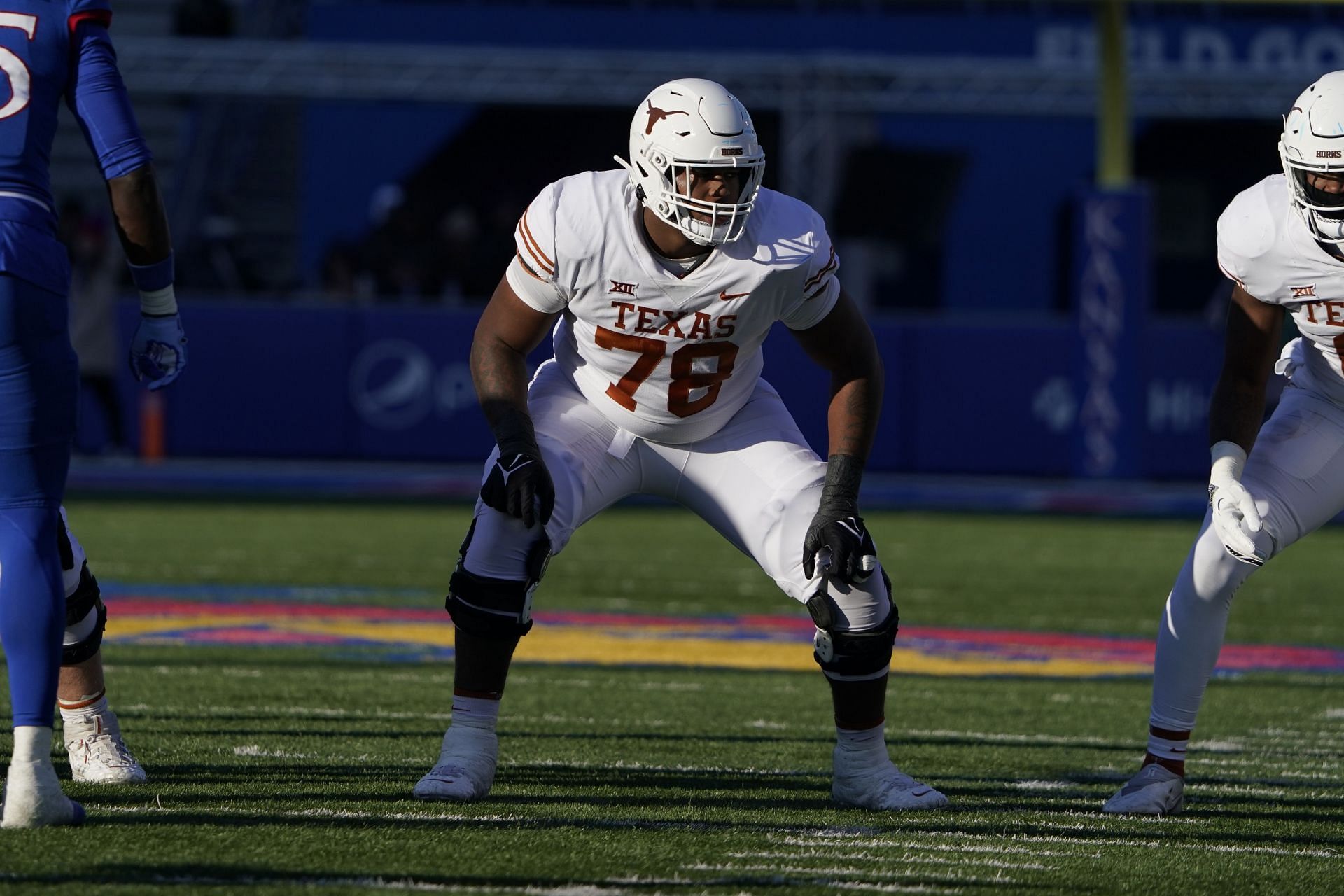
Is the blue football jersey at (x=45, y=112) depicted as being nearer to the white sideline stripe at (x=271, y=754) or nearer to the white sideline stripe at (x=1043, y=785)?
the white sideline stripe at (x=271, y=754)

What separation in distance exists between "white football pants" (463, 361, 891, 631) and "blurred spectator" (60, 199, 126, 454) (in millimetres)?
10642

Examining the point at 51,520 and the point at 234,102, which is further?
the point at 234,102

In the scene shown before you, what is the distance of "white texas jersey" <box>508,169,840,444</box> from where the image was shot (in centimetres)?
439

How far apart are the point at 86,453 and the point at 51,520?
12.9 meters

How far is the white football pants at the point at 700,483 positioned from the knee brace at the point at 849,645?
0.02 meters

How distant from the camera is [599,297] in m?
4.43

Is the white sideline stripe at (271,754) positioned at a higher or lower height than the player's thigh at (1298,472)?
lower

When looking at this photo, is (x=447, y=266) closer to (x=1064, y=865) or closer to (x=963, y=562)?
(x=963, y=562)

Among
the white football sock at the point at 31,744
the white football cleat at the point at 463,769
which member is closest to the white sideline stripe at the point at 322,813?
the white football cleat at the point at 463,769

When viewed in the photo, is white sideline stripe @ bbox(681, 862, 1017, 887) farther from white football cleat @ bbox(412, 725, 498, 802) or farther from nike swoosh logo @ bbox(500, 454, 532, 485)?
nike swoosh logo @ bbox(500, 454, 532, 485)

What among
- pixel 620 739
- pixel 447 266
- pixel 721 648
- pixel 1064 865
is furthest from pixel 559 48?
pixel 1064 865

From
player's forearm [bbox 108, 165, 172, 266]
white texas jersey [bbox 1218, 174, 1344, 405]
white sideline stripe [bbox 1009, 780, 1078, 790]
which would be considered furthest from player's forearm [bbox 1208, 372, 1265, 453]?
player's forearm [bbox 108, 165, 172, 266]

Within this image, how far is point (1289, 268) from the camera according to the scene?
4410 millimetres

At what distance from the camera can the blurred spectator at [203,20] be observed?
18.6m
